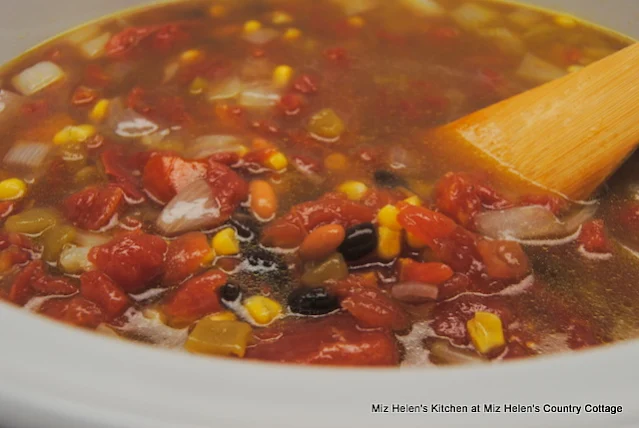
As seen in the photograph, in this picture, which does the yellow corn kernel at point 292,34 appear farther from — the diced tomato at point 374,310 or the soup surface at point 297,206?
the diced tomato at point 374,310

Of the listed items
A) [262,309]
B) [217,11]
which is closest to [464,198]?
[262,309]

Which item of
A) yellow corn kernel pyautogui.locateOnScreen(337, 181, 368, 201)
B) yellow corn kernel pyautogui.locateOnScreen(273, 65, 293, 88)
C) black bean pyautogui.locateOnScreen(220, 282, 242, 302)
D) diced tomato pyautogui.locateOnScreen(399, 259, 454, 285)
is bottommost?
yellow corn kernel pyautogui.locateOnScreen(337, 181, 368, 201)

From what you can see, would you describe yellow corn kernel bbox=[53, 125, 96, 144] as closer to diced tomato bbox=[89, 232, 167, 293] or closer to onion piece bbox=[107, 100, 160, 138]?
onion piece bbox=[107, 100, 160, 138]

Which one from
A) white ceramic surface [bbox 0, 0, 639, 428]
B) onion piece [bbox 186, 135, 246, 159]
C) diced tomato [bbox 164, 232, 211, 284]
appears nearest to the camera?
white ceramic surface [bbox 0, 0, 639, 428]

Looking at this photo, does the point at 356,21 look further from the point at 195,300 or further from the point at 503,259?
the point at 195,300

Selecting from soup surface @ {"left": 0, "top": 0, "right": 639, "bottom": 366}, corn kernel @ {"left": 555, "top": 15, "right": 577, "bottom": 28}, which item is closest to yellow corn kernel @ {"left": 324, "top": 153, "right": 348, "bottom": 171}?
soup surface @ {"left": 0, "top": 0, "right": 639, "bottom": 366}

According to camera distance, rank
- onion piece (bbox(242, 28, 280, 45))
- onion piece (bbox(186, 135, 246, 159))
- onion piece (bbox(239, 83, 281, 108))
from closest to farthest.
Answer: onion piece (bbox(186, 135, 246, 159)) → onion piece (bbox(239, 83, 281, 108)) → onion piece (bbox(242, 28, 280, 45))

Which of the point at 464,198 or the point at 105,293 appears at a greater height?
the point at 105,293
